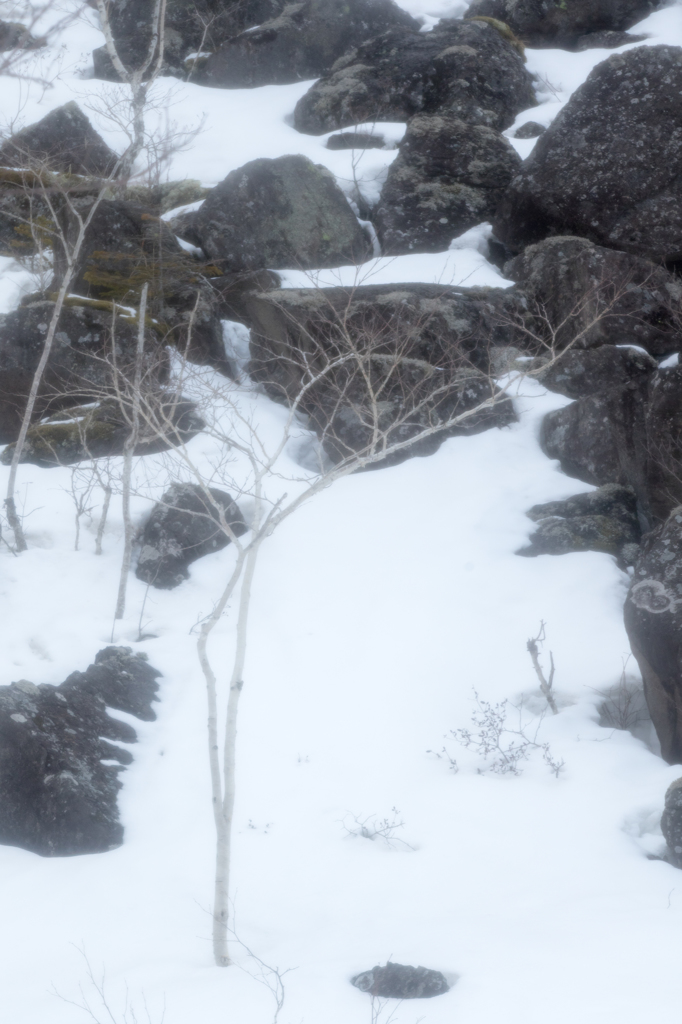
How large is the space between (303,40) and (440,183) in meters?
10.1

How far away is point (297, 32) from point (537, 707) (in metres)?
22.7

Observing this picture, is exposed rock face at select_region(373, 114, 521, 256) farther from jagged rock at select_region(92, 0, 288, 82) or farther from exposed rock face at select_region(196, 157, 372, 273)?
jagged rock at select_region(92, 0, 288, 82)

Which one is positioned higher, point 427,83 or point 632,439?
point 427,83

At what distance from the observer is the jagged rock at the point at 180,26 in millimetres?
24125

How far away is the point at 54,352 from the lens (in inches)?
512

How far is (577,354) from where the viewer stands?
13062mm

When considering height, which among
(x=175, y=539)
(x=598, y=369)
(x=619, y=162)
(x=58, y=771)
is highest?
(x=619, y=162)

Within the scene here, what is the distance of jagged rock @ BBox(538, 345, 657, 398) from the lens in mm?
12734

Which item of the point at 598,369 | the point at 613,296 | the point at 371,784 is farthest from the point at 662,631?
the point at 613,296

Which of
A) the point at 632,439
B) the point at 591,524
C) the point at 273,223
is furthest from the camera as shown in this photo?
the point at 273,223

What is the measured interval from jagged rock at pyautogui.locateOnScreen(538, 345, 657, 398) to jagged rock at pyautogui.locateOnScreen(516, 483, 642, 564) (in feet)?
7.35

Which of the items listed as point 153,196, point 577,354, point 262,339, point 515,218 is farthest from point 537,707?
point 153,196

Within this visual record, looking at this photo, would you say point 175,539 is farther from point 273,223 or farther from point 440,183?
point 440,183

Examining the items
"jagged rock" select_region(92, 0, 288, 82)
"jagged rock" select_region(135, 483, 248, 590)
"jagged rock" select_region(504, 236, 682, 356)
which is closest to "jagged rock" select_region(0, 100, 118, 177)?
"jagged rock" select_region(92, 0, 288, 82)
